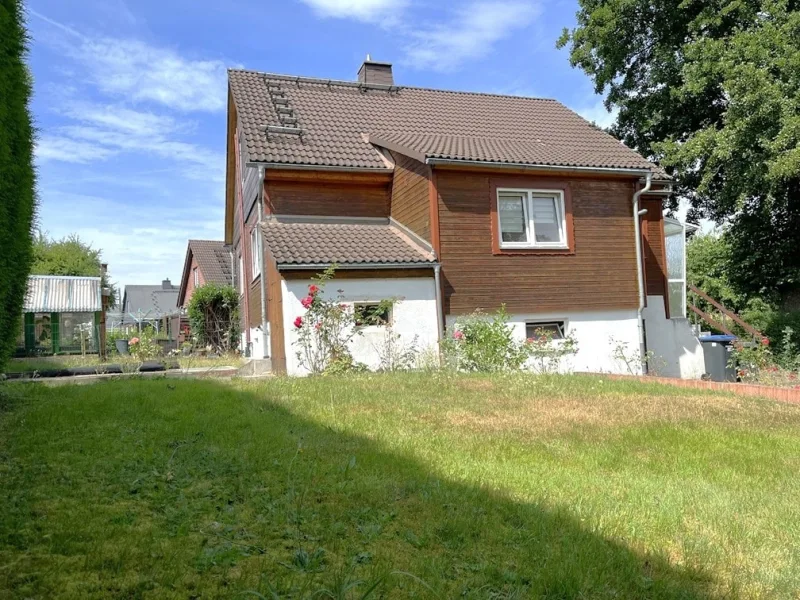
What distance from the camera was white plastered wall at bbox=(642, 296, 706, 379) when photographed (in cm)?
1636

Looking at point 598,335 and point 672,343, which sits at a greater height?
point 598,335

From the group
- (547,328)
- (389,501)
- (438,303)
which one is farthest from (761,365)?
(389,501)

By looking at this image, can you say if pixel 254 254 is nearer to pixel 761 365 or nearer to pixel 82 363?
pixel 82 363

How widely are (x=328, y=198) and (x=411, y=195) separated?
2.13 meters

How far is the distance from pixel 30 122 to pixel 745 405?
10.1 m

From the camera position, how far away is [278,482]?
4340mm

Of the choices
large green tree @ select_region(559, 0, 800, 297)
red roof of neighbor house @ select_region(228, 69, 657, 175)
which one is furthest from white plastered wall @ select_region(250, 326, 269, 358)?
large green tree @ select_region(559, 0, 800, 297)

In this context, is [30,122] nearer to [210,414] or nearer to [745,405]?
[210,414]

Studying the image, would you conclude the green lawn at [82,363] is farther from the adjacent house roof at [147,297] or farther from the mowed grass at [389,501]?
the adjacent house roof at [147,297]

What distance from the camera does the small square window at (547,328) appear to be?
571 inches

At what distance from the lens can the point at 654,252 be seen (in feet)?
54.8

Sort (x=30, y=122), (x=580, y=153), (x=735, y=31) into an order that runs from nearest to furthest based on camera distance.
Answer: (x=30, y=122), (x=580, y=153), (x=735, y=31)

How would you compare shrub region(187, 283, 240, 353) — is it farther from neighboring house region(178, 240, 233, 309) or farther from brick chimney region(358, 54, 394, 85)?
brick chimney region(358, 54, 394, 85)

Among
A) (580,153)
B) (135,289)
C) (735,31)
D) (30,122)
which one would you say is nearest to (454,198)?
(580,153)
